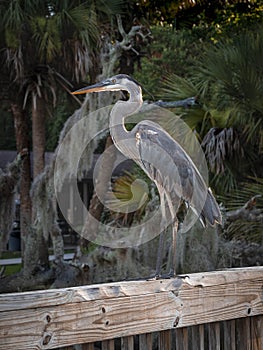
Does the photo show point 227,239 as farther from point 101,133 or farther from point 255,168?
point 101,133

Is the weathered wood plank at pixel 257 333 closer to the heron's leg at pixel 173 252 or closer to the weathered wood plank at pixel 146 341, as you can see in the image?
the heron's leg at pixel 173 252

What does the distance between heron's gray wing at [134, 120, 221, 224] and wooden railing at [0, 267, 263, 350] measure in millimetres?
596

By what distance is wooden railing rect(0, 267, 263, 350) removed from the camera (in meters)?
1.65

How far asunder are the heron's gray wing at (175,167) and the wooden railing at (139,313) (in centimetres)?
60

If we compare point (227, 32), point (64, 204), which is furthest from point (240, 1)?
point (64, 204)

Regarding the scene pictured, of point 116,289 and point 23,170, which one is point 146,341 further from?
point 23,170

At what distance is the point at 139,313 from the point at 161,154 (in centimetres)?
108

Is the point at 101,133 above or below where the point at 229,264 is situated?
above

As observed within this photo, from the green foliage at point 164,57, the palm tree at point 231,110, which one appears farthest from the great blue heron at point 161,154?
the green foliage at point 164,57

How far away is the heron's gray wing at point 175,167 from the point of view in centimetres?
282

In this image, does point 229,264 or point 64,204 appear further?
point 64,204

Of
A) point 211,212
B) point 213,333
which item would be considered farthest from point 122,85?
point 213,333

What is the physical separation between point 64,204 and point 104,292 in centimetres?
848

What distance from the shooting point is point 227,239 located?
7031mm
